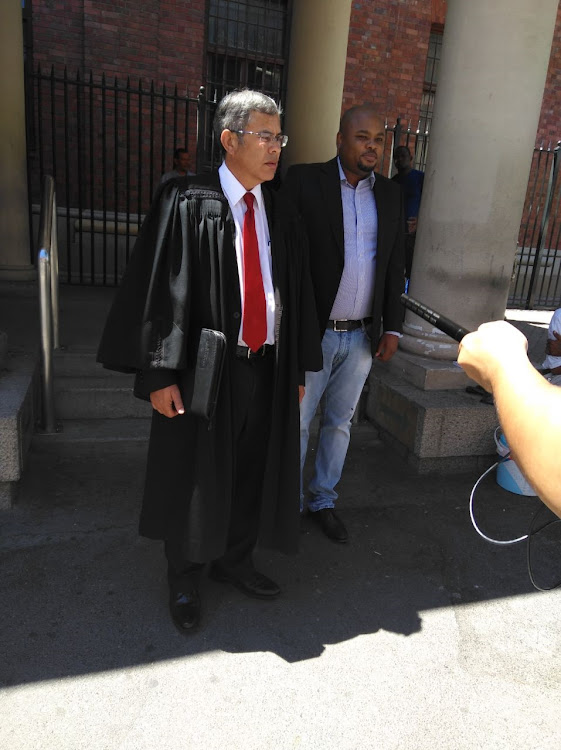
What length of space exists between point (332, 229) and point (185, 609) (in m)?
1.87

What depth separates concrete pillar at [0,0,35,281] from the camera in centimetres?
660

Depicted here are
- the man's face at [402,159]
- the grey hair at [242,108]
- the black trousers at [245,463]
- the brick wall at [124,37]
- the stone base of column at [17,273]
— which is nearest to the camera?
the grey hair at [242,108]

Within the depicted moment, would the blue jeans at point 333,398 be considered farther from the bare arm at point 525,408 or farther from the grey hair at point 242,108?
→ the bare arm at point 525,408

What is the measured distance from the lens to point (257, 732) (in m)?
2.09

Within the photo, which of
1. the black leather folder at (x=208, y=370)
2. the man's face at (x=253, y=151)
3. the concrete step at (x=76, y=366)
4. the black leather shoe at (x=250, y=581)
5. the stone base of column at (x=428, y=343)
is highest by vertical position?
the man's face at (x=253, y=151)

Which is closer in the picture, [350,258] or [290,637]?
[290,637]

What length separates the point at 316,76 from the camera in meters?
6.23

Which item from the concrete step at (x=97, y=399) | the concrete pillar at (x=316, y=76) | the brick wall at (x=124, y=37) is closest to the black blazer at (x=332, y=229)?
the concrete step at (x=97, y=399)

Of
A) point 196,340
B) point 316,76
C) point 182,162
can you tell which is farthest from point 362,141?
point 182,162

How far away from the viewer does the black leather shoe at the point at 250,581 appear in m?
2.77

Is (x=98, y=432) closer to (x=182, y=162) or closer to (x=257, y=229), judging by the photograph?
(x=257, y=229)

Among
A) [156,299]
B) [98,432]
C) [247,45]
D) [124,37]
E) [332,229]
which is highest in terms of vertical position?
[247,45]

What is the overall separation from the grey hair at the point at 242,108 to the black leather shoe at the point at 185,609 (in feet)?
6.35

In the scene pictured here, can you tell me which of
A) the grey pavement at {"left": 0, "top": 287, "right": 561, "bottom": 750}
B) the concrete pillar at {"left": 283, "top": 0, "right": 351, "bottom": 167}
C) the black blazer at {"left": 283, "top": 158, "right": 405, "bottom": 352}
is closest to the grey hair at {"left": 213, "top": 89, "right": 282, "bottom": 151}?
the black blazer at {"left": 283, "top": 158, "right": 405, "bottom": 352}
